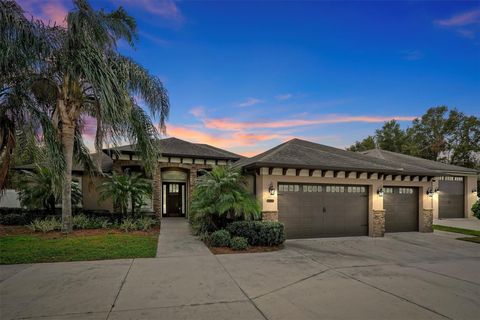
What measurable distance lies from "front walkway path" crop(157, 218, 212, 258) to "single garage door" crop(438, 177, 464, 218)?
17551 millimetres

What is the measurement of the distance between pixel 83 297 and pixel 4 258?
4.03 metres

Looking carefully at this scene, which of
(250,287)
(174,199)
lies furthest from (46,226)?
(250,287)

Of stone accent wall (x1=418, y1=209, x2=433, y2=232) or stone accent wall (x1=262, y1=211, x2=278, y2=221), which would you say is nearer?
stone accent wall (x1=262, y1=211, x2=278, y2=221)

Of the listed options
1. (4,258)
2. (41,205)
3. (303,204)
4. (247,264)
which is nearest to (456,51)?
(303,204)

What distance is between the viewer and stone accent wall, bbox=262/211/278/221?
999cm

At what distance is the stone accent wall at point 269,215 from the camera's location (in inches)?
393

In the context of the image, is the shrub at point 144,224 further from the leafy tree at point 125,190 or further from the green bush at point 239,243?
the green bush at point 239,243

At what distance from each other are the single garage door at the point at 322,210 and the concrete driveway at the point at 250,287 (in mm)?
2550

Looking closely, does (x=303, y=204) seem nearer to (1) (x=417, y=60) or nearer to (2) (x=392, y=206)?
(2) (x=392, y=206)

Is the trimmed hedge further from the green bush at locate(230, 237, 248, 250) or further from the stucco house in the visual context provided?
the stucco house

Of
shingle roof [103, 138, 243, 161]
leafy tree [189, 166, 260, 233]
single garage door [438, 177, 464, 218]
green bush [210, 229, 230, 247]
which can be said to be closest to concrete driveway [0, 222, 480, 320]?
green bush [210, 229, 230, 247]

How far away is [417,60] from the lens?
38.8ft

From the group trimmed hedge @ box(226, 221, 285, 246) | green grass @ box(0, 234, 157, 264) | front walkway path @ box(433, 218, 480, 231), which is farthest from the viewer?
front walkway path @ box(433, 218, 480, 231)

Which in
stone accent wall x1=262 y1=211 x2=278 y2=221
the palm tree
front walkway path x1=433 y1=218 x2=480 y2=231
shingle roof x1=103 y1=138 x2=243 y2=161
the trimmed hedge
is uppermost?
the palm tree
